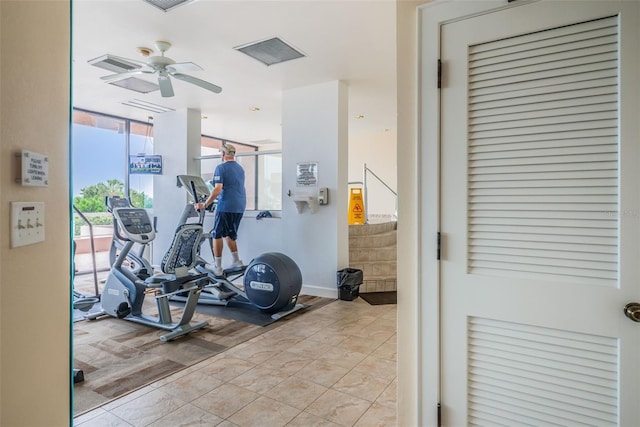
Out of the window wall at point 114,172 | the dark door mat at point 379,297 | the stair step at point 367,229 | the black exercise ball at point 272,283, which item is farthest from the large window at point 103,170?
the dark door mat at point 379,297

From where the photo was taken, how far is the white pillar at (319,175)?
4648mm

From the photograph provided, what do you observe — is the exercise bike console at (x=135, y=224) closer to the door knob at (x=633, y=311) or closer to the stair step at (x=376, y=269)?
the stair step at (x=376, y=269)

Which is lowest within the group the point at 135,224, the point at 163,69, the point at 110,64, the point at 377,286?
the point at 377,286

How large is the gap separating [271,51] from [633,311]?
3694 mm

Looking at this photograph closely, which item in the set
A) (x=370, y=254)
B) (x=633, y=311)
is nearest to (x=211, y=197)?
(x=370, y=254)

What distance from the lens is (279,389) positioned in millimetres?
2314

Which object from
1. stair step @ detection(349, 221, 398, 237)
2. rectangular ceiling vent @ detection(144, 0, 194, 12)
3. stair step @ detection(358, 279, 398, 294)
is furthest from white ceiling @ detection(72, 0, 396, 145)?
stair step @ detection(358, 279, 398, 294)

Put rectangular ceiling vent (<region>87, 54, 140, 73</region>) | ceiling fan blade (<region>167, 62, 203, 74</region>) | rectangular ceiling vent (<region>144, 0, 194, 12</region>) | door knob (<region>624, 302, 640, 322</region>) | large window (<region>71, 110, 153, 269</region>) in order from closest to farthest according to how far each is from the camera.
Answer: door knob (<region>624, 302, 640, 322</region>) → rectangular ceiling vent (<region>144, 0, 194, 12</region>) → ceiling fan blade (<region>167, 62, 203, 74</region>) → rectangular ceiling vent (<region>87, 54, 140, 73</region>) → large window (<region>71, 110, 153, 269</region>)

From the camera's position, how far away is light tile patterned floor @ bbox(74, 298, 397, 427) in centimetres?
200

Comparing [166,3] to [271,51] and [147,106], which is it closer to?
[271,51]

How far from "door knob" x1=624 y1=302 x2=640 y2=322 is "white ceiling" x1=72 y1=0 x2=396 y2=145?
107 inches

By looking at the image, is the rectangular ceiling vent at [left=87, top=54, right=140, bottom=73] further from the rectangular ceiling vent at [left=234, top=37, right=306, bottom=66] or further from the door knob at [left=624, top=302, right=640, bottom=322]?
the door knob at [left=624, top=302, right=640, bottom=322]

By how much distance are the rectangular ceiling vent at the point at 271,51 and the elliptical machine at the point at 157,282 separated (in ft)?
6.48

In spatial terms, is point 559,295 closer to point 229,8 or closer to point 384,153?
point 229,8
